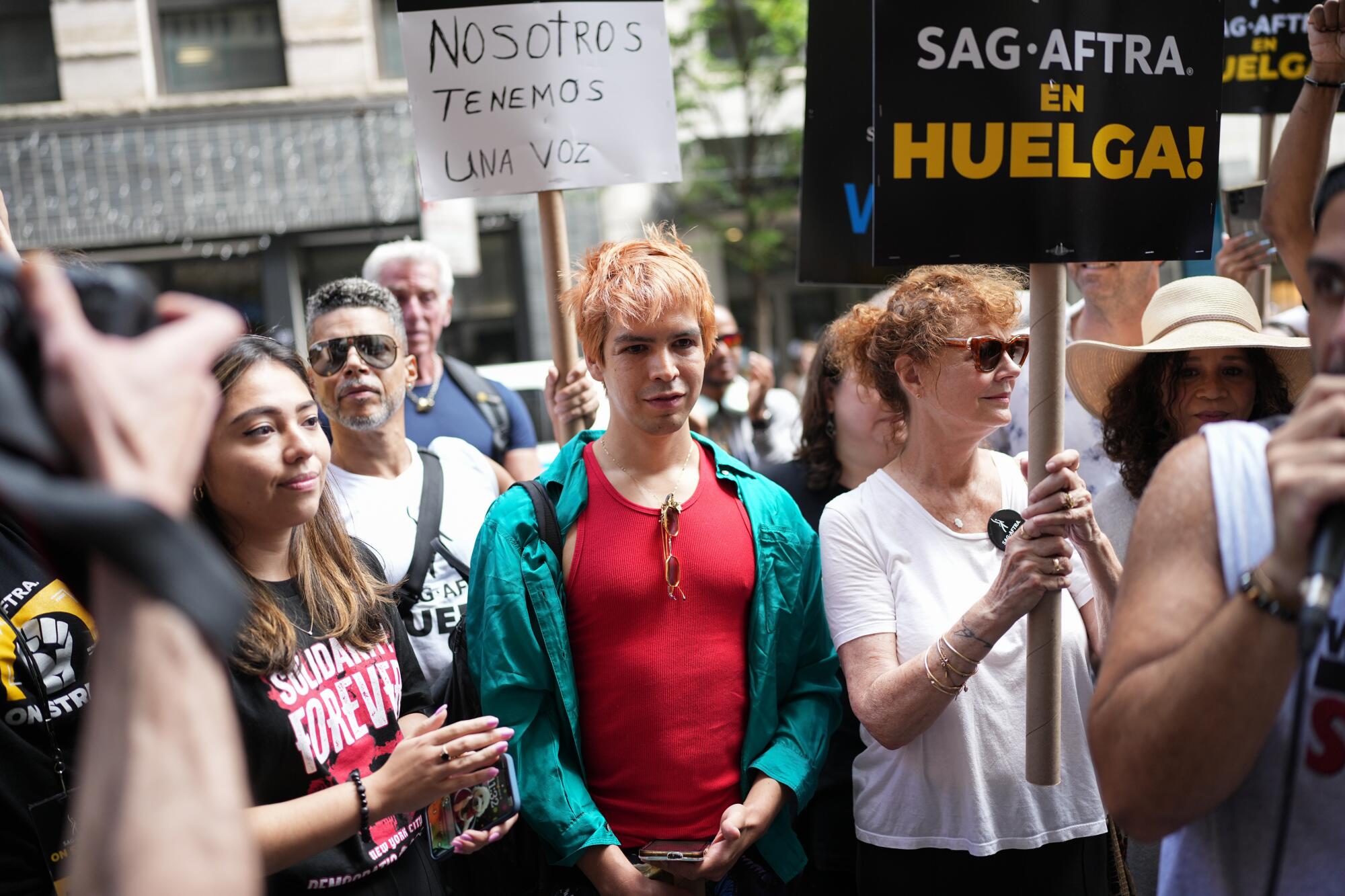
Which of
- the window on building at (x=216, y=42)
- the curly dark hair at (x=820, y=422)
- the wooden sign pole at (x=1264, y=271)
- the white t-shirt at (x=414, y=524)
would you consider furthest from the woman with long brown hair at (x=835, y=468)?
the window on building at (x=216, y=42)

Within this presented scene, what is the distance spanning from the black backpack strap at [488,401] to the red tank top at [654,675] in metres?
1.74

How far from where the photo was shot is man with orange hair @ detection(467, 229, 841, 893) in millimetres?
2363

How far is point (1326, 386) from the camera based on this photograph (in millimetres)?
1129

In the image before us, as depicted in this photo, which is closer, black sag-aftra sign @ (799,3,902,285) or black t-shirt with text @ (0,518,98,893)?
black t-shirt with text @ (0,518,98,893)

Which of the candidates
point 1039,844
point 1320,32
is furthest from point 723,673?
point 1320,32

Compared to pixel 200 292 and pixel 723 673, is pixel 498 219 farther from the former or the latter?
pixel 723 673

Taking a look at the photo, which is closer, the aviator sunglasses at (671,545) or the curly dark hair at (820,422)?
the aviator sunglasses at (671,545)

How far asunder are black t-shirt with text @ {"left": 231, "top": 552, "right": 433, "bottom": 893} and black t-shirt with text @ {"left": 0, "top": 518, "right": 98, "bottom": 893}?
0.36 meters

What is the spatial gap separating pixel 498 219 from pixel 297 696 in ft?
38.8

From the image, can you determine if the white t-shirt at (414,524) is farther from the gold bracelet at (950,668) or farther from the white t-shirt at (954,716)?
the gold bracelet at (950,668)

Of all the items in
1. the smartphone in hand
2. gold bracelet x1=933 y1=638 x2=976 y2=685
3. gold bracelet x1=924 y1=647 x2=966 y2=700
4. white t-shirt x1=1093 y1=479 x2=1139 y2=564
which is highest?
white t-shirt x1=1093 y1=479 x2=1139 y2=564

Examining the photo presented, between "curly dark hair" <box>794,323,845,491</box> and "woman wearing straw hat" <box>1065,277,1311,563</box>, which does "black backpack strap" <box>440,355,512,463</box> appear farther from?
"woman wearing straw hat" <box>1065,277,1311,563</box>

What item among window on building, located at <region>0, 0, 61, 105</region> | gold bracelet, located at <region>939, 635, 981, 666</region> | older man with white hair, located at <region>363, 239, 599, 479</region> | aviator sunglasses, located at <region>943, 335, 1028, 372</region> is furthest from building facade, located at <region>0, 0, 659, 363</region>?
gold bracelet, located at <region>939, 635, 981, 666</region>

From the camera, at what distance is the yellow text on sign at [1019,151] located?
223 cm
